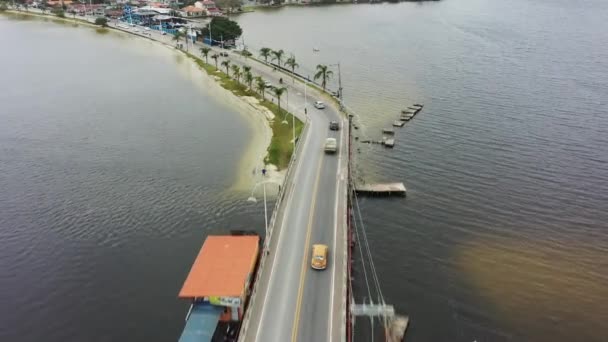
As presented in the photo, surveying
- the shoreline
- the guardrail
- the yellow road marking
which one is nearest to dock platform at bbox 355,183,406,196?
the yellow road marking

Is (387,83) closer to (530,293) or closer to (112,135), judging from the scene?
(112,135)

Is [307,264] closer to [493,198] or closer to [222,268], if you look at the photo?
[222,268]

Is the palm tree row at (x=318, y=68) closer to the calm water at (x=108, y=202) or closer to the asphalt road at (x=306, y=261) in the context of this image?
the calm water at (x=108, y=202)

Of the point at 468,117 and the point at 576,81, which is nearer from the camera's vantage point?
the point at 468,117

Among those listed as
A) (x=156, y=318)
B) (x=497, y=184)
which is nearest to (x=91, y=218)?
(x=156, y=318)

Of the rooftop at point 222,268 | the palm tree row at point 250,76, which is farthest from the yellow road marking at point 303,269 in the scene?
the palm tree row at point 250,76
